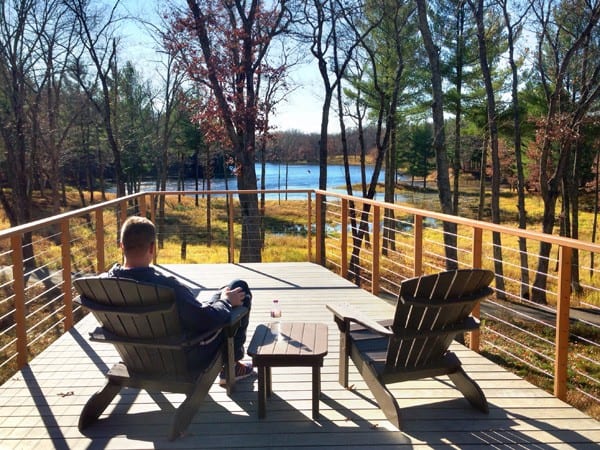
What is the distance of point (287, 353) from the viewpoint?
277 centimetres

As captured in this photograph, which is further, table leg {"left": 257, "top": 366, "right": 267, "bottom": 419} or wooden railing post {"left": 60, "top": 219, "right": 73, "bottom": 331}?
wooden railing post {"left": 60, "top": 219, "right": 73, "bottom": 331}

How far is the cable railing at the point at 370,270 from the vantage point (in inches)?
138

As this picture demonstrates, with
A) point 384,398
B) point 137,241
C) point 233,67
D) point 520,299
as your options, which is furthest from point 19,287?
point 233,67

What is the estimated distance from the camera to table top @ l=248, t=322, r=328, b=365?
276cm

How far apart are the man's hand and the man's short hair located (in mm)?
539

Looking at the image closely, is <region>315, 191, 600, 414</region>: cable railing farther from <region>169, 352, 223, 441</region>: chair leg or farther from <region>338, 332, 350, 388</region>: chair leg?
<region>169, 352, 223, 441</region>: chair leg

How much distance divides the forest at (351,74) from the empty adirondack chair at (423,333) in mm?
6209

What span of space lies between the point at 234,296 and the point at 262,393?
0.53 metres

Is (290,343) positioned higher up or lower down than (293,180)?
lower down

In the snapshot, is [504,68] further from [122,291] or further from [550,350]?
[122,291]

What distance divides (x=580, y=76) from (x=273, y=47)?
7.60 meters

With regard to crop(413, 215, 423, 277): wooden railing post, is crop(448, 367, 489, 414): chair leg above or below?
below

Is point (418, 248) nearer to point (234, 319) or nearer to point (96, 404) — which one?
point (234, 319)

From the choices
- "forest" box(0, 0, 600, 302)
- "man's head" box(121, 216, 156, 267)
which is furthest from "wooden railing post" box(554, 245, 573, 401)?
"forest" box(0, 0, 600, 302)
